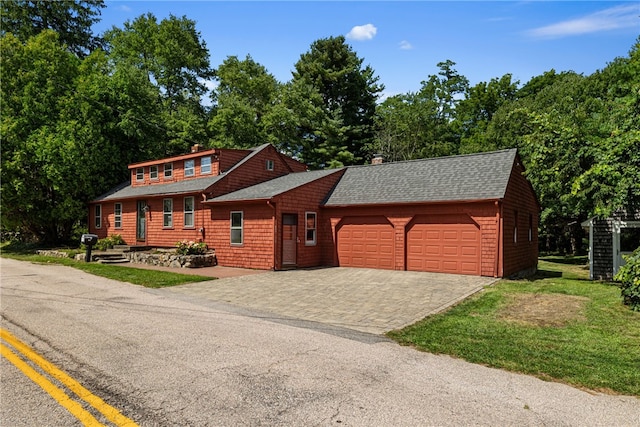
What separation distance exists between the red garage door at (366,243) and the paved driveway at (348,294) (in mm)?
1130

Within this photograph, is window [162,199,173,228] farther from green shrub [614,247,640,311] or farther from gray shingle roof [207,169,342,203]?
green shrub [614,247,640,311]

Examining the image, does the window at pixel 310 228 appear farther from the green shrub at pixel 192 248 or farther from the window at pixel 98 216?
the window at pixel 98 216

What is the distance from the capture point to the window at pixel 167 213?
71.9 ft

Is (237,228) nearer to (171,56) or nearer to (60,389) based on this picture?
(60,389)

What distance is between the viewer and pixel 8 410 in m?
3.79

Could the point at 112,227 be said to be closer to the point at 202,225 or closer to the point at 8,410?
the point at 202,225

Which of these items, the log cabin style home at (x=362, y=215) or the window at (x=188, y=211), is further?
the window at (x=188, y=211)

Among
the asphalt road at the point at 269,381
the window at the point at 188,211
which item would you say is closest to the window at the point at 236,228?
the window at the point at 188,211

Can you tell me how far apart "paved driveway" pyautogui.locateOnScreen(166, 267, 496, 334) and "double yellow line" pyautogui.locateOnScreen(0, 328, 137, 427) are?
4.41m

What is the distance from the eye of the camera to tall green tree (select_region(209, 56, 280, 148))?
36719 mm

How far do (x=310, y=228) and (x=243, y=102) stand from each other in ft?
81.7

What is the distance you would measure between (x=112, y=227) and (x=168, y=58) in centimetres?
2187

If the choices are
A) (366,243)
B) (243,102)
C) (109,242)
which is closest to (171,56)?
(243,102)

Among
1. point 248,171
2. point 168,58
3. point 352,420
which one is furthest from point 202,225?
point 168,58
